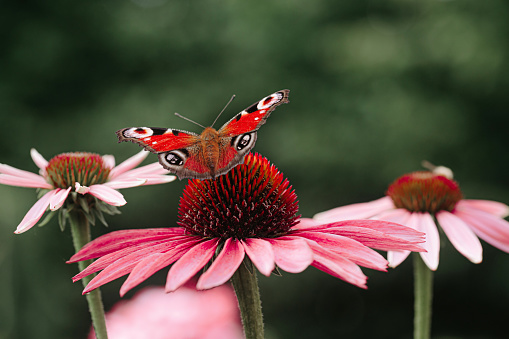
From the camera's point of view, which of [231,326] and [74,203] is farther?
[231,326]

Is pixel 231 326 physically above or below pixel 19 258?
below

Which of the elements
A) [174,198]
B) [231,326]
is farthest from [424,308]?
[174,198]

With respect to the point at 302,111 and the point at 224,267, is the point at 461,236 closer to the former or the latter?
the point at 224,267

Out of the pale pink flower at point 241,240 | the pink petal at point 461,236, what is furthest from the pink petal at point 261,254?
the pink petal at point 461,236

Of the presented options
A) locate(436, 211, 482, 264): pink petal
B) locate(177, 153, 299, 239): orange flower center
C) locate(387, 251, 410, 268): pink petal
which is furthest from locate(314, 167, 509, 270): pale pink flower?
locate(177, 153, 299, 239): orange flower center

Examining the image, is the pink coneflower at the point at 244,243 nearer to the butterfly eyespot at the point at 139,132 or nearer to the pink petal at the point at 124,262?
the pink petal at the point at 124,262

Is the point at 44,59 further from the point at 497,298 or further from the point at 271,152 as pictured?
the point at 497,298
